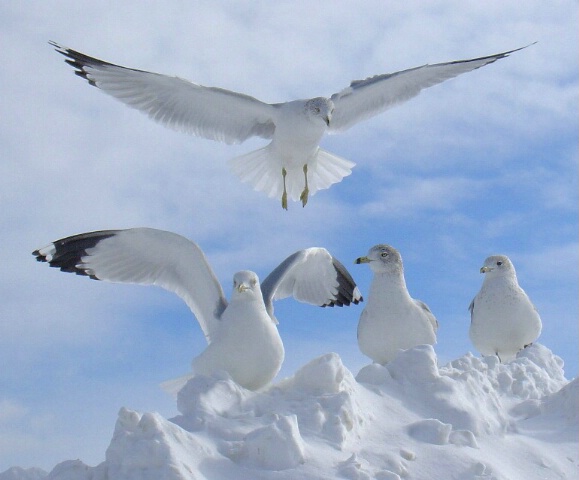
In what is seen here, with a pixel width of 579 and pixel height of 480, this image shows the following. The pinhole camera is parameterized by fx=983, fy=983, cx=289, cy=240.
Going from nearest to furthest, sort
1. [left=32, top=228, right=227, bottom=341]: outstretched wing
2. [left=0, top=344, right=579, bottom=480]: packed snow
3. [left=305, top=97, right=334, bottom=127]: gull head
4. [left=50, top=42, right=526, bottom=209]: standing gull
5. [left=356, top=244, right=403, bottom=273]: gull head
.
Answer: [left=0, top=344, right=579, bottom=480]: packed snow < [left=32, top=228, right=227, bottom=341]: outstretched wing < [left=356, top=244, right=403, bottom=273]: gull head < [left=50, top=42, right=526, bottom=209]: standing gull < [left=305, top=97, right=334, bottom=127]: gull head

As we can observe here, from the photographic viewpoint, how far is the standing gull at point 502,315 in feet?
25.8

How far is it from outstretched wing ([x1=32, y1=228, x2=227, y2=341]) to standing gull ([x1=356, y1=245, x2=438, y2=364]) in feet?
3.76

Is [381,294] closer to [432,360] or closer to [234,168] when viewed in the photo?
[432,360]

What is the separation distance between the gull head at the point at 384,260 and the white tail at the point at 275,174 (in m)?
3.65

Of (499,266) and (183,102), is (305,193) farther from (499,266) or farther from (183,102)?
(499,266)

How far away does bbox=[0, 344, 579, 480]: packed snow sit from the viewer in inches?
187

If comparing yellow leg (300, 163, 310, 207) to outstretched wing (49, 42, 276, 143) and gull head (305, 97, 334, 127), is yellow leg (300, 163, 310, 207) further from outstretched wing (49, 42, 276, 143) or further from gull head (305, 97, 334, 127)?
gull head (305, 97, 334, 127)

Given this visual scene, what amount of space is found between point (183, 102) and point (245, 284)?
4.60m

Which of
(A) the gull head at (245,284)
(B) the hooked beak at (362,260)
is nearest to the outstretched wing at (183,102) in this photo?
(B) the hooked beak at (362,260)

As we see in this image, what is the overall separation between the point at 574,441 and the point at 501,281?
73.6 inches

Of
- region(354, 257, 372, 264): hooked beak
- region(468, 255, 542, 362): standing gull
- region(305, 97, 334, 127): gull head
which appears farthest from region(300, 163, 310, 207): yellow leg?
region(354, 257, 372, 264): hooked beak

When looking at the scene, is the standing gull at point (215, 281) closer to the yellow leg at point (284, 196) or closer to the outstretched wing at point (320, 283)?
the outstretched wing at point (320, 283)

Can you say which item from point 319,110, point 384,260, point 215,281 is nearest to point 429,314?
point 384,260

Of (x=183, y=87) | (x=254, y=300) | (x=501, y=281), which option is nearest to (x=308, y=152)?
(x=183, y=87)
